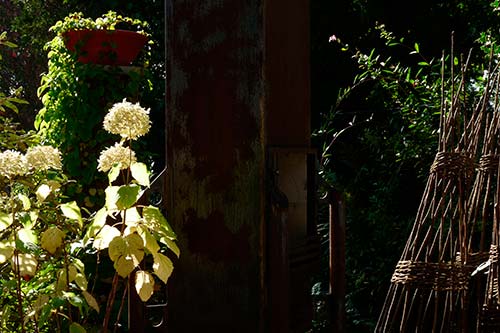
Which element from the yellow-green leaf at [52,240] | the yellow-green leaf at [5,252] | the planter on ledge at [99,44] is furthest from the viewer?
the planter on ledge at [99,44]

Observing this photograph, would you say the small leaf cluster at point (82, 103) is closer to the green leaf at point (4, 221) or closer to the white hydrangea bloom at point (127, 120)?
the green leaf at point (4, 221)

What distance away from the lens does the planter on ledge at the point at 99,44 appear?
4773 mm

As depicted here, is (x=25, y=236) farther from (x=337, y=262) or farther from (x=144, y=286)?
(x=337, y=262)

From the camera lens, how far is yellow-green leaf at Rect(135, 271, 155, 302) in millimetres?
2286

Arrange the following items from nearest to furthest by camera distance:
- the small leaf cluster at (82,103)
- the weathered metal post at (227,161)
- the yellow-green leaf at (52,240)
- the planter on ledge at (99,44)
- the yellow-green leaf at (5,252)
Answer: the yellow-green leaf at (5,252) < the yellow-green leaf at (52,240) < the weathered metal post at (227,161) < the small leaf cluster at (82,103) < the planter on ledge at (99,44)

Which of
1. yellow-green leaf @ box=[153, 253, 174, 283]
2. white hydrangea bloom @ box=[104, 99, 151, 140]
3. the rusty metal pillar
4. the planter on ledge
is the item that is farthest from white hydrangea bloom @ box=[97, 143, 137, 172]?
the planter on ledge

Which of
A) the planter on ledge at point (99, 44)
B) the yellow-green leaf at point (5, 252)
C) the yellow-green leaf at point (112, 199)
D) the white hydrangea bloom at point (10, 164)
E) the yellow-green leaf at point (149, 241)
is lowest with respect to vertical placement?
the yellow-green leaf at point (5, 252)

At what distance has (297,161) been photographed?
3.39 meters

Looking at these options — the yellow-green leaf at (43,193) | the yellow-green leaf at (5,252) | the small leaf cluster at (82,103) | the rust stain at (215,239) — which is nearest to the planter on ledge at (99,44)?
the small leaf cluster at (82,103)

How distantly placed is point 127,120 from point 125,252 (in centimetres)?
36

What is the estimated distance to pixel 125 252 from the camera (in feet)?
7.40

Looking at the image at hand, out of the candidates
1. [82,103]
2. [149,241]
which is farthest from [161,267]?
[82,103]

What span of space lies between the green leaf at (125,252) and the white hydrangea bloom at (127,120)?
292mm

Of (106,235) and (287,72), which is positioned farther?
(287,72)
